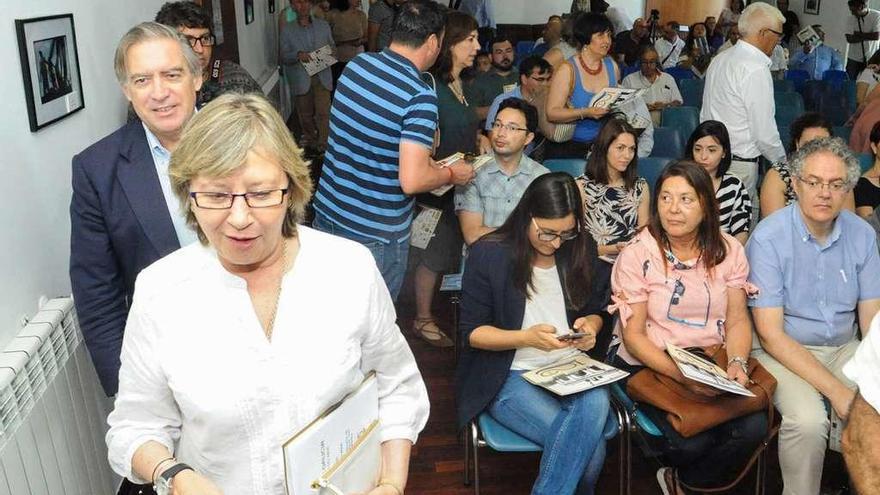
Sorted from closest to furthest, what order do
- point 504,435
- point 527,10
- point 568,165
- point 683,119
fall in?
point 504,435 < point 568,165 < point 683,119 < point 527,10

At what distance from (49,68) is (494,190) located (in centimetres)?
220

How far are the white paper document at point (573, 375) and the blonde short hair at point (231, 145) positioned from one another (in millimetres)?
1527

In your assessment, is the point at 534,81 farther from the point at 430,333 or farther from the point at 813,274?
the point at 813,274

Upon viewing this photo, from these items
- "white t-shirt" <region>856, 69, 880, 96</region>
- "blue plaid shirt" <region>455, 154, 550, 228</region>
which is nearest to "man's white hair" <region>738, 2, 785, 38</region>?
"blue plaid shirt" <region>455, 154, 550, 228</region>

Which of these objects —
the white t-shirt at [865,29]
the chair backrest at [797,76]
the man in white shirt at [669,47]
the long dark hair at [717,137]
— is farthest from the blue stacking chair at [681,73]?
the long dark hair at [717,137]

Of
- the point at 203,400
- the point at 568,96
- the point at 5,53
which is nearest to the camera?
the point at 203,400

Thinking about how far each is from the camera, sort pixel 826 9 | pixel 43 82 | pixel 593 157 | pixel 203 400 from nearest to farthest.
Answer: pixel 203 400 → pixel 43 82 → pixel 593 157 → pixel 826 9

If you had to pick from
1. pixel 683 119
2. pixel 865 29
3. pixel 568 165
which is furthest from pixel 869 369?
pixel 865 29

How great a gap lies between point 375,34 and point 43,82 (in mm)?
6883

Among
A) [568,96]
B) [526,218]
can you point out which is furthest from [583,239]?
[568,96]

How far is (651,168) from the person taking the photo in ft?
14.3

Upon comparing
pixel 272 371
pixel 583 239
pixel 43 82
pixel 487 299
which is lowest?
pixel 487 299

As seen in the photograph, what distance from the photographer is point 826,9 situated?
11789 mm

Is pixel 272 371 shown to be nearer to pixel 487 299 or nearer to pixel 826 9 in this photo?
pixel 487 299
